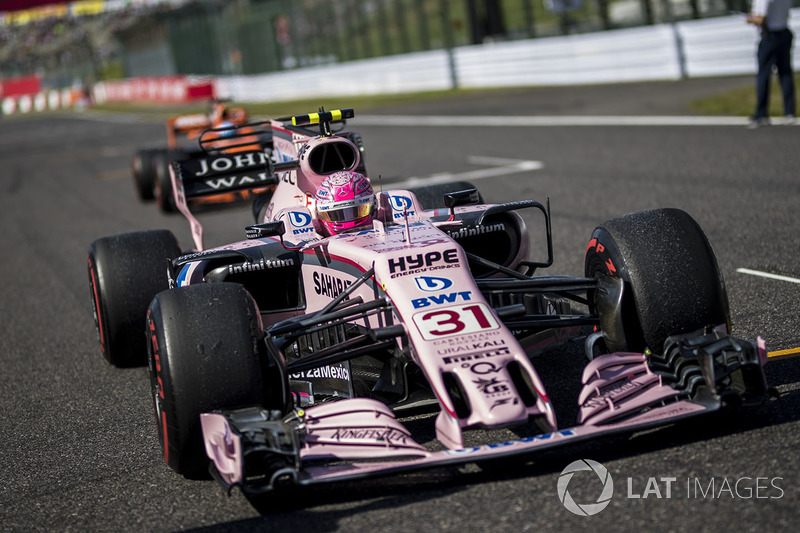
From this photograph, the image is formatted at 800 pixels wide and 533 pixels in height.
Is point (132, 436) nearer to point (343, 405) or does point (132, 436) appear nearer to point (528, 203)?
point (343, 405)

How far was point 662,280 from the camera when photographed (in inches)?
203

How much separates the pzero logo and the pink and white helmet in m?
2.16

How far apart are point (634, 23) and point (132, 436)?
815 inches

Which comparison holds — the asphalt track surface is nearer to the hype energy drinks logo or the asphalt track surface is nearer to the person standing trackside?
the hype energy drinks logo

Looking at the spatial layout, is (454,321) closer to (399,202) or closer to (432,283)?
(432,283)

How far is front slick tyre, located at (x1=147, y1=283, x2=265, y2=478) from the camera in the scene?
15.5ft

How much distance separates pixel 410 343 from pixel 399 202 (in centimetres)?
168

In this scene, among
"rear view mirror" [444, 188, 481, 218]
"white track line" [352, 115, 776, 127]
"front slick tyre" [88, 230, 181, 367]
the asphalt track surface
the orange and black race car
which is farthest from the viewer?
"white track line" [352, 115, 776, 127]

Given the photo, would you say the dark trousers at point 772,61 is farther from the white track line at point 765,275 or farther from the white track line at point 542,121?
the white track line at point 765,275

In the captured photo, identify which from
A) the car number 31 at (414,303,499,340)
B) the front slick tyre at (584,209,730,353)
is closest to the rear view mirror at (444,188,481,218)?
the front slick tyre at (584,209,730,353)

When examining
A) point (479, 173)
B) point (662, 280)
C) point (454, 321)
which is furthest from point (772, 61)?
point (454, 321)

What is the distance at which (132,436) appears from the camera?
5.71m

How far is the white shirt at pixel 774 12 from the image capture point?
14.3 meters

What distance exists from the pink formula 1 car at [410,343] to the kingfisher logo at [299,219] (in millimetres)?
15
